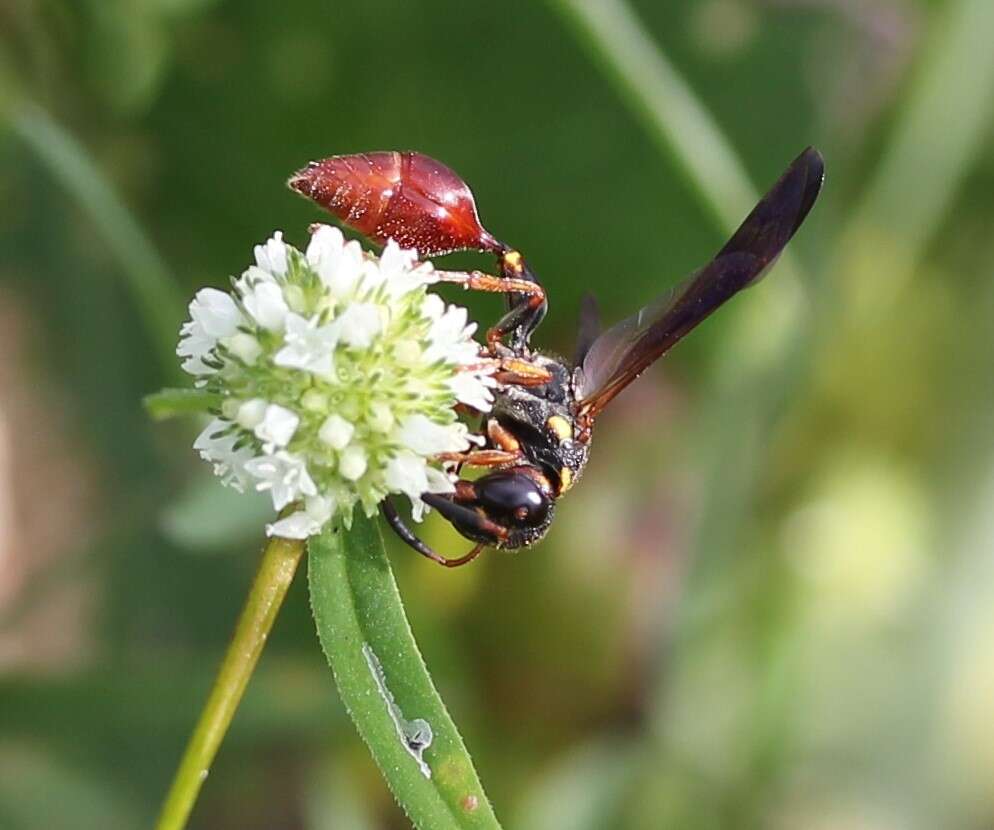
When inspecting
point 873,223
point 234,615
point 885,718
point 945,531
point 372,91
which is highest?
point 372,91

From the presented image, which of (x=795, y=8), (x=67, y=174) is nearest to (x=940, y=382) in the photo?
(x=795, y=8)

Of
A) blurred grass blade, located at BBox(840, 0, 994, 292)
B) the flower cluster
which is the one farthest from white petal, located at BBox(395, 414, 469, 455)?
blurred grass blade, located at BBox(840, 0, 994, 292)

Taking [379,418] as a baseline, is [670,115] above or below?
below

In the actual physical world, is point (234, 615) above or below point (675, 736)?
above

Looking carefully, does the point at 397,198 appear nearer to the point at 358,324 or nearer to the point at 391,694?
the point at 358,324

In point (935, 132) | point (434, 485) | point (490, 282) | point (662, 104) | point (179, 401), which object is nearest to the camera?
point (179, 401)

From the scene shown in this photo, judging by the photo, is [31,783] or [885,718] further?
[885,718]

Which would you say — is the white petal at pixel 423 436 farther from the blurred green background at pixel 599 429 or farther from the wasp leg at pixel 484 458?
the blurred green background at pixel 599 429

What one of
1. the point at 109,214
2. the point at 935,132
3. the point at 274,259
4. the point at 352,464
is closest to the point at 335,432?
the point at 352,464

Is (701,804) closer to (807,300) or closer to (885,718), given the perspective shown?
(885,718)
